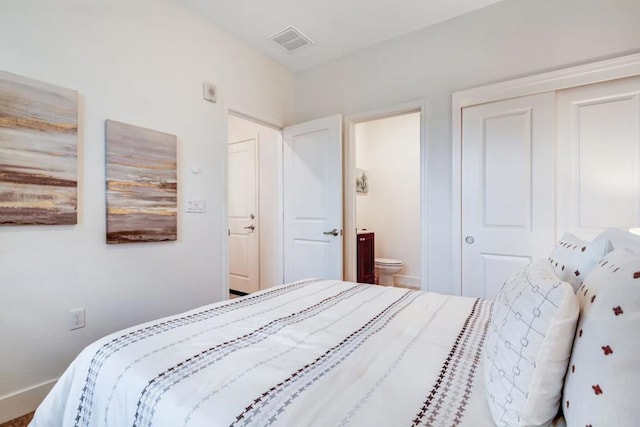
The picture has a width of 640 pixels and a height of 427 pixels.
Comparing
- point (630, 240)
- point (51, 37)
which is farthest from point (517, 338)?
point (51, 37)

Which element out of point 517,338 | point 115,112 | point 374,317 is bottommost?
point 374,317

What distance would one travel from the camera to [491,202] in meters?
2.37

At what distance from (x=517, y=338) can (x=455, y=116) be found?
2.24m

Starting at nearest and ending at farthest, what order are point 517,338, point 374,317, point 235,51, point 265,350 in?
→ point 517,338
point 265,350
point 374,317
point 235,51

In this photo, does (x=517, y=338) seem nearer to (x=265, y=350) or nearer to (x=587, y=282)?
(x=587, y=282)

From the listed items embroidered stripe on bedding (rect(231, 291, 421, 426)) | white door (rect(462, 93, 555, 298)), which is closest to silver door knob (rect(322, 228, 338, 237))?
white door (rect(462, 93, 555, 298))

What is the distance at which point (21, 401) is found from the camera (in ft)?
5.38

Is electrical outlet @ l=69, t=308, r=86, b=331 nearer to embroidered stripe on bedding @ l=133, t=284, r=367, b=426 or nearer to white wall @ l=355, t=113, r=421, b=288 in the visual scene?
embroidered stripe on bedding @ l=133, t=284, r=367, b=426

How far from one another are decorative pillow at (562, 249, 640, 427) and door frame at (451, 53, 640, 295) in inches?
75.6

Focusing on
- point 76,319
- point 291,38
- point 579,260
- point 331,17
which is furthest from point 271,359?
point 291,38

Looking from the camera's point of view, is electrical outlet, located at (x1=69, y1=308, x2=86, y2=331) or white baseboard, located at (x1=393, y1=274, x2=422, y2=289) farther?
white baseboard, located at (x1=393, y1=274, x2=422, y2=289)

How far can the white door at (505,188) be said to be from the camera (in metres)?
2.18

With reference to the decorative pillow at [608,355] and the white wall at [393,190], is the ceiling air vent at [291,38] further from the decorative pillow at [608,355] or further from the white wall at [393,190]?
the decorative pillow at [608,355]

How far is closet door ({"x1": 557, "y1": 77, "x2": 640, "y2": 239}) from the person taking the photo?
1940mm
